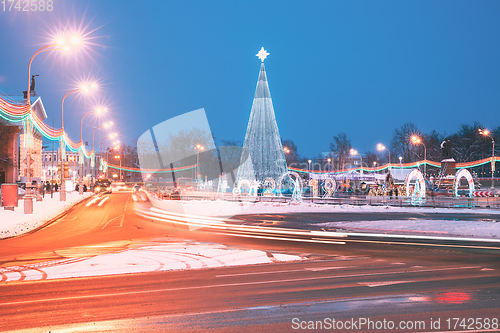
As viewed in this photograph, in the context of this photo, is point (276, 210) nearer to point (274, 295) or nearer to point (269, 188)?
point (269, 188)

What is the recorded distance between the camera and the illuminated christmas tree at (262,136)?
123 feet

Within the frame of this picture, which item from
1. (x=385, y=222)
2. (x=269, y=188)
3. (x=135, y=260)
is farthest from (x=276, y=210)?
(x=135, y=260)

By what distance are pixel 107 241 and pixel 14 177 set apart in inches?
2044

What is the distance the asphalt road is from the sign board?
42.5 feet

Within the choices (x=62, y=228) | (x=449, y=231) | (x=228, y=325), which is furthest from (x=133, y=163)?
(x=228, y=325)

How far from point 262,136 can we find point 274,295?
99.7 feet

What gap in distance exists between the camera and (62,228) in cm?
1984

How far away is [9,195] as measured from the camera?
2345 centimetres

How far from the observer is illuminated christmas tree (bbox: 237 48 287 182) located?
1470 inches

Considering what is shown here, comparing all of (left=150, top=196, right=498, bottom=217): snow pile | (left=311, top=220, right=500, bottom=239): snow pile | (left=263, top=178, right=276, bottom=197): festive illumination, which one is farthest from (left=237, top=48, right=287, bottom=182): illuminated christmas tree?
(left=311, top=220, right=500, bottom=239): snow pile

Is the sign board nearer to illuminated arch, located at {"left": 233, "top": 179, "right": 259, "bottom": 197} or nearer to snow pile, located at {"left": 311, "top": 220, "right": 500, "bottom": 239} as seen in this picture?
snow pile, located at {"left": 311, "top": 220, "right": 500, "bottom": 239}

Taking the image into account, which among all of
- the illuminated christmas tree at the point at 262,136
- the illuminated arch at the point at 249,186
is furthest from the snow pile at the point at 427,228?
the illuminated arch at the point at 249,186

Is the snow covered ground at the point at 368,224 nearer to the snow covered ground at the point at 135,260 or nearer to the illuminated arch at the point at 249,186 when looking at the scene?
the snow covered ground at the point at 135,260

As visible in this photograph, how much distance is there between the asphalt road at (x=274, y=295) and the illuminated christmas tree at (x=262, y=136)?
2555 centimetres
